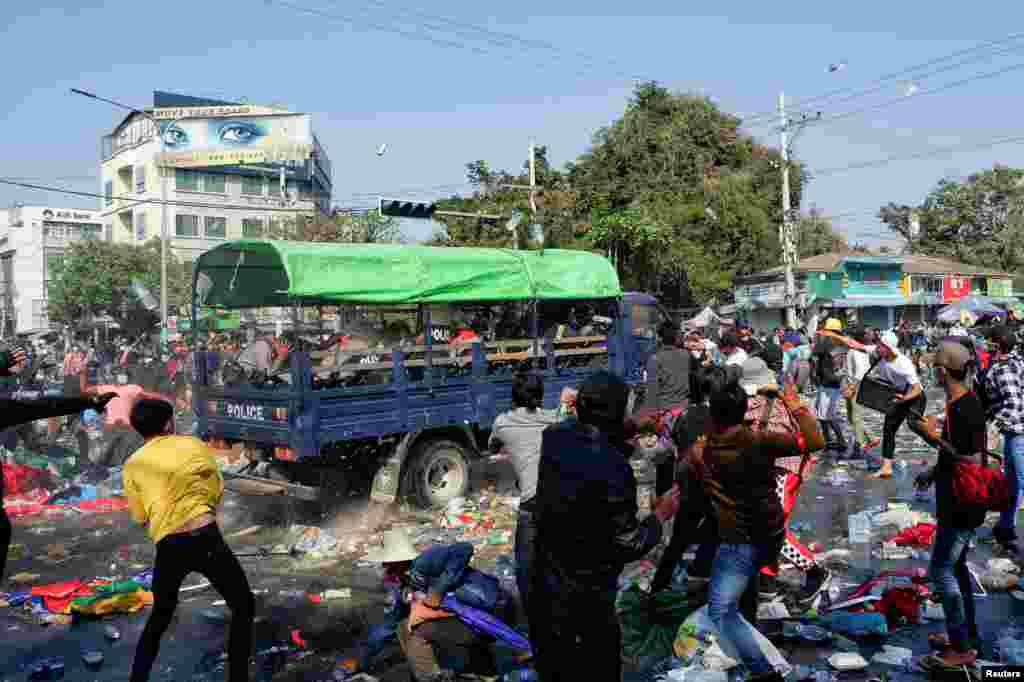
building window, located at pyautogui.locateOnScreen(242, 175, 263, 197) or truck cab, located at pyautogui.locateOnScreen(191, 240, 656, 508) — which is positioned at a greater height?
building window, located at pyautogui.locateOnScreen(242, 175, 263, 197)

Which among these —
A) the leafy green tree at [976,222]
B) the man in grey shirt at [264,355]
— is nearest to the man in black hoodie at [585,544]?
the man in grey shirt at [264,355]

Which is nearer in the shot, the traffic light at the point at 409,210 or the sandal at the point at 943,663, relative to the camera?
the sandal at the point at 943,663

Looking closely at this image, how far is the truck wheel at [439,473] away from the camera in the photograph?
8602 millimetres

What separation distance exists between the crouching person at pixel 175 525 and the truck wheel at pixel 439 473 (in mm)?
4278

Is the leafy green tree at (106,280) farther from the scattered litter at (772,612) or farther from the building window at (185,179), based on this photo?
the scattered litter at (772,612)

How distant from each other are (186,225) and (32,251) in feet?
61.4

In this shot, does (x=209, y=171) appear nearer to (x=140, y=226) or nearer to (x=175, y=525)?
(x=140, y=226)

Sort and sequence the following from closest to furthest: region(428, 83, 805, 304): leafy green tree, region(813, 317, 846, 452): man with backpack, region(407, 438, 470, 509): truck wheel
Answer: region(407, 438, 470, 509): truck wheel
region(813, 317, 846, 452): man with backpack
region(428, 83, 805, 304): leafy green tree

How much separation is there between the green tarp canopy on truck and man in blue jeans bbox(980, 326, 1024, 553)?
14.8ft

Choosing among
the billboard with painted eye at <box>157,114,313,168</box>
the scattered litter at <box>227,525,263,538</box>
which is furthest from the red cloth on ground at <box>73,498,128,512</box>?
the billboard with painted eye at <box>157,114,313,168</box>

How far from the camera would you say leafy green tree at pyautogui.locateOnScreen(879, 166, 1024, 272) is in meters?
45.7

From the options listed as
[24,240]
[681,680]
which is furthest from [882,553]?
[24,240]

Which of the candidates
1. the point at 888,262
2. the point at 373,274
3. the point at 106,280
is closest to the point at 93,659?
the point at 373,274

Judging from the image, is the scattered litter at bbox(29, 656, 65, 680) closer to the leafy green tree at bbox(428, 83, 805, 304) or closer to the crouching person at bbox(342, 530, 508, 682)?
the crouching person at bbox(342, 530, 508, 682)
